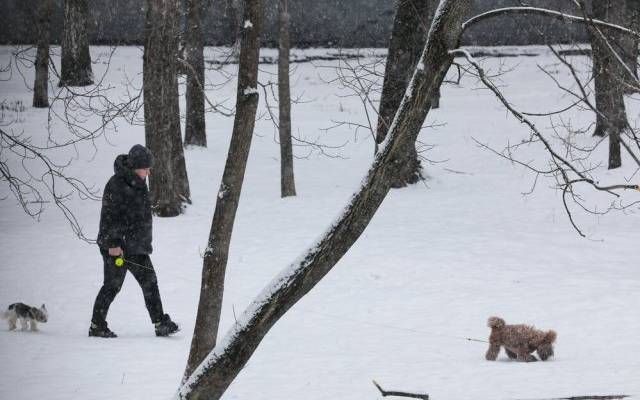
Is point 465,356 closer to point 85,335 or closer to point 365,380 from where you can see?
point 365,380

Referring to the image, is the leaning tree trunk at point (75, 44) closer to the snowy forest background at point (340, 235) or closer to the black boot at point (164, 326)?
the snowy forest background at point (340, 235)

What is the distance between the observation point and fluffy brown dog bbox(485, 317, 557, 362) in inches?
287

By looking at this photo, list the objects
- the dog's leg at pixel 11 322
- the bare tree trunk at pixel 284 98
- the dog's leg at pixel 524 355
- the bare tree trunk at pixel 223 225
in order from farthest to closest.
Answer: the bare tree trunk at pixel 284 98 → the dog's leg at pixel 11 322 → the dog's leg at pixel 524 355 → the bare tree trunk at pixel 223 225

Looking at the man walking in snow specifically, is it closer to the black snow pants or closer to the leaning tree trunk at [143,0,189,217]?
the black snow pants

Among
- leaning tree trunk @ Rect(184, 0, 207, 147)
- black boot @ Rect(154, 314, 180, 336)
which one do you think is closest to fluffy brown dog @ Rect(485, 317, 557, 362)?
black boot @ Rect(154, 314, 180, 336)

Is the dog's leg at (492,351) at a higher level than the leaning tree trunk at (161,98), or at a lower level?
lower

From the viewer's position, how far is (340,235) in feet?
15.3

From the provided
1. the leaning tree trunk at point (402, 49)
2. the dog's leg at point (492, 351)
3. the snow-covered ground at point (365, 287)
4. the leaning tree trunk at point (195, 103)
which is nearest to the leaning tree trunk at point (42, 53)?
the snow-covered ground at point (365, 287)

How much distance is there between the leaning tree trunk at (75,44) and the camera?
23781mm

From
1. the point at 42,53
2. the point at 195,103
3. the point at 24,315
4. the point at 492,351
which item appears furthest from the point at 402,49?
the point at 42,53

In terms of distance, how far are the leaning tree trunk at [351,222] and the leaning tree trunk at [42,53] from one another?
Result: 18.2 meters

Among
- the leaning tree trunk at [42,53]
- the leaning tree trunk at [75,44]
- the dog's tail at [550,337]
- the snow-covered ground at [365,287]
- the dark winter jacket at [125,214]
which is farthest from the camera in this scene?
the leaning tree trunk at [75,44]

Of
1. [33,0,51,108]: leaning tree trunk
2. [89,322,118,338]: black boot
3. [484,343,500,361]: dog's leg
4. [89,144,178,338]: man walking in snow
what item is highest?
[33,0,51,108]: leaning tree trunk

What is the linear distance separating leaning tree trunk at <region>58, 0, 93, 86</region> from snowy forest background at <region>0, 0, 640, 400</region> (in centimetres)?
10
